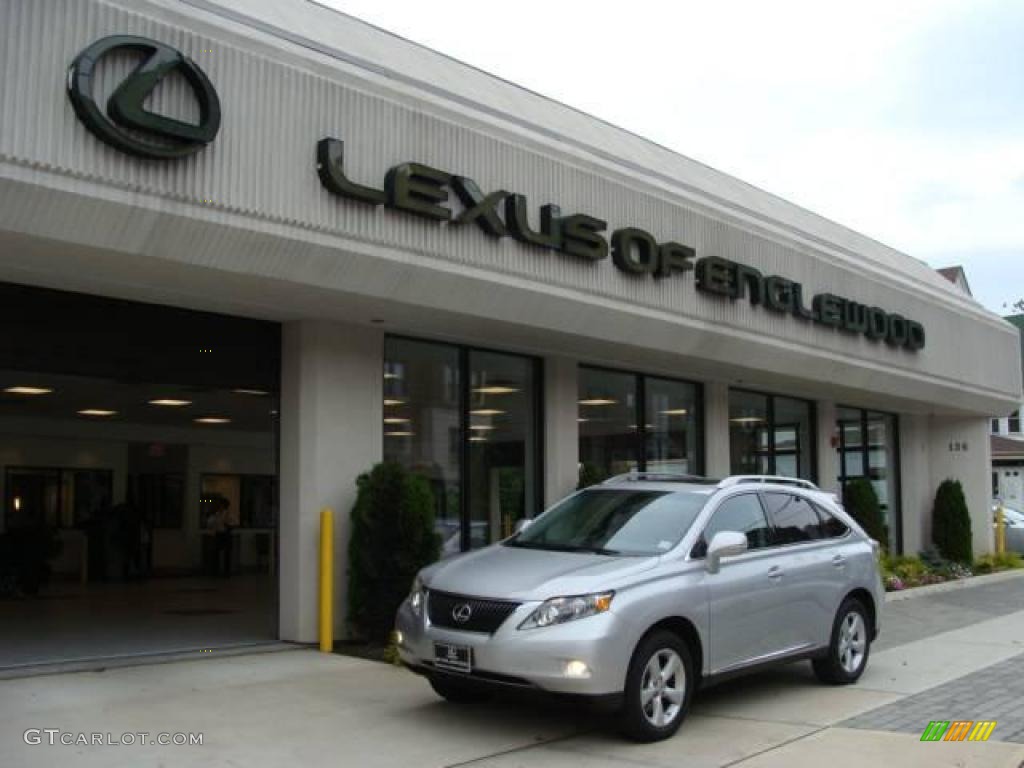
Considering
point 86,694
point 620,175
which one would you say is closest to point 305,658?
point 86,694

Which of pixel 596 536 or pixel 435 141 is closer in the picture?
pixel 596 536

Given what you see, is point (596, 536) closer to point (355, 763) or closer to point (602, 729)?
point (602, 729)

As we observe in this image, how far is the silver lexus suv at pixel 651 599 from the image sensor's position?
6938 millimetres

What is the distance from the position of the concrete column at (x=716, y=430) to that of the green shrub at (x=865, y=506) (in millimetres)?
3502

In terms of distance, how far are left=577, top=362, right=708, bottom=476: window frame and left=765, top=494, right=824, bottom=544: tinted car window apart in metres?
5.19

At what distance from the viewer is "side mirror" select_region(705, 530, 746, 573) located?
7727 millimetres

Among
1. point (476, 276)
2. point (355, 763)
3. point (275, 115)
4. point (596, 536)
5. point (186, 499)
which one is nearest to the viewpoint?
point (355, 763)

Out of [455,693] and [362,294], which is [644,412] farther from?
[455,693]

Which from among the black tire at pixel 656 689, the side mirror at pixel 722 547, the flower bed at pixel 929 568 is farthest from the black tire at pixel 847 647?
the flower bed at pixel 929 568

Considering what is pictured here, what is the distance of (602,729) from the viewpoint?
7559 millimetres

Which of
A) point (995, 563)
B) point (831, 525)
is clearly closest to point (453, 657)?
point (831, 525)

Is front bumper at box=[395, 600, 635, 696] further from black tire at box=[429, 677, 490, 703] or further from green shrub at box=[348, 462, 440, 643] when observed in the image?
green shrub at box=[348, 462, 440, 643]

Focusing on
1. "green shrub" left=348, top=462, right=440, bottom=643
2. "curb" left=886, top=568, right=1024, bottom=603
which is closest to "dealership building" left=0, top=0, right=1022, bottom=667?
"green shrub" left=348, top=462, right=440, bottom=643

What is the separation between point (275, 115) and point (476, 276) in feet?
8.45
